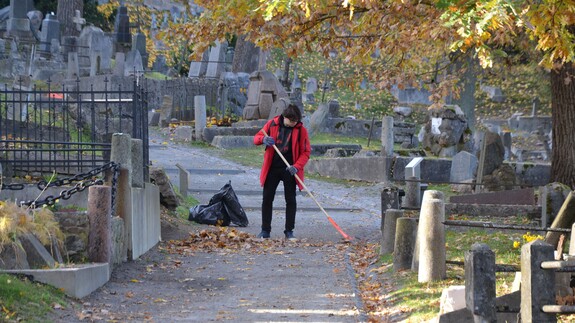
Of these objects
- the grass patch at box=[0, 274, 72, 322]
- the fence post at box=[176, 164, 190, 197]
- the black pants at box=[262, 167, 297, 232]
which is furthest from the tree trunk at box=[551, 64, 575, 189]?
the grass patch at box=[0, 274, 72, 322]

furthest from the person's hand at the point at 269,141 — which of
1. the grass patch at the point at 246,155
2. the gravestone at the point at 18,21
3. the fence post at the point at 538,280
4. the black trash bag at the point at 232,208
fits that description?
the gravestone at the point at 18,21

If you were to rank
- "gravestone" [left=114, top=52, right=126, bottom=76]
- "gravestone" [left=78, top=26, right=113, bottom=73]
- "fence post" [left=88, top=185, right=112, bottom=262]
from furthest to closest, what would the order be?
"gravestone" [left=78, top=26, right=113, bottom=73] → "gravestone" [left=114, top=52, right=126, bottom=76] → "fence post" [left=88, top=185, right=112, bottom=262]

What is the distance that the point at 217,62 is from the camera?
37406mm

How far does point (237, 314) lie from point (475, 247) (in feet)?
8.77

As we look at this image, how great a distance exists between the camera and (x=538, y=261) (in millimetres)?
5988

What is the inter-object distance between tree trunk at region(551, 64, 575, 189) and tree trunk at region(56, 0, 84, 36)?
28.2 meters

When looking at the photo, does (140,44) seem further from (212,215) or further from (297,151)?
(297,151)

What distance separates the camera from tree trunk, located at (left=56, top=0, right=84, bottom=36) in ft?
135

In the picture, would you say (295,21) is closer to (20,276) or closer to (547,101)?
(20,276)

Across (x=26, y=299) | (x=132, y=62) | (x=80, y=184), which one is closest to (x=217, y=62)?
(x=132, y=62)

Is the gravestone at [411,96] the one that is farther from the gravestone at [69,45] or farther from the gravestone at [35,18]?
the gravestone at [35,18]

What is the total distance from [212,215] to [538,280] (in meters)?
9.90

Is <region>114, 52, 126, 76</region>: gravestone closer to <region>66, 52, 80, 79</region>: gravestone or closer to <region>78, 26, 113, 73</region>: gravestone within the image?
<region>78, 26, 113, 73</region>: gravestone

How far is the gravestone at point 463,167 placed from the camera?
2155cm
